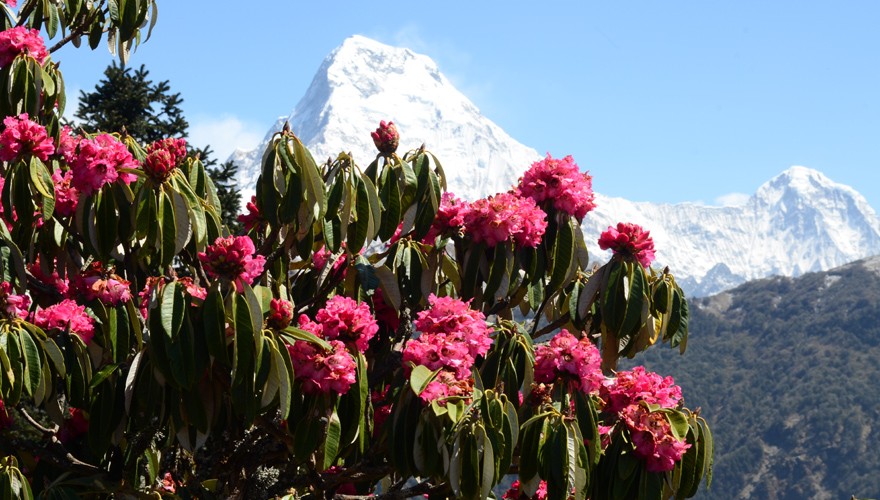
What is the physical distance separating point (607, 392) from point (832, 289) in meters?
195

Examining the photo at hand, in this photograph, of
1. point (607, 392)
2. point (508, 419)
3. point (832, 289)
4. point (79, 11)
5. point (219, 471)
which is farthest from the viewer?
point (832, 289)

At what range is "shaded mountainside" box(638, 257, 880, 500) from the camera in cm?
13862

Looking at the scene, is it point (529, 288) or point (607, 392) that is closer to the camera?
point (607, 392)

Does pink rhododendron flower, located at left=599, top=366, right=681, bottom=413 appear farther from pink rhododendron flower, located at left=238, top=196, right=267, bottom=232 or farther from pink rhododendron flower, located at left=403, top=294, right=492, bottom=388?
pink rhododendron flower, located at left=238, top=196, right=267, bottom=232

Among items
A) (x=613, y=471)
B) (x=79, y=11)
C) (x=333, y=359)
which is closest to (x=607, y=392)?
(x=613, y=471)

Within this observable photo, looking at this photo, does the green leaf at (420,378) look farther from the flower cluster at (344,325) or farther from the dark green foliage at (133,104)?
the dark green foliage at (133,104)

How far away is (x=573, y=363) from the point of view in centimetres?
Result: 495

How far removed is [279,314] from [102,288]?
1.17 m

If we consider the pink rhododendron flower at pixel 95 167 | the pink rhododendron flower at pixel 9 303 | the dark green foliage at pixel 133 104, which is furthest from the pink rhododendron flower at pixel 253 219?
the dark green foliage at pixel 133 104

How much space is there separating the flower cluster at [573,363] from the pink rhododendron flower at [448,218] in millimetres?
843

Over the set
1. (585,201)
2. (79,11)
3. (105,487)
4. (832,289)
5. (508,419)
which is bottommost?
(105,487)

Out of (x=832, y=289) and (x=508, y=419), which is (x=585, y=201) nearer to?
(x=508, y=419)

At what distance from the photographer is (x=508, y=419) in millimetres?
4207

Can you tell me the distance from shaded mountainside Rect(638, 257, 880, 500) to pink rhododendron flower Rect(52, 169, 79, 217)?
128m
